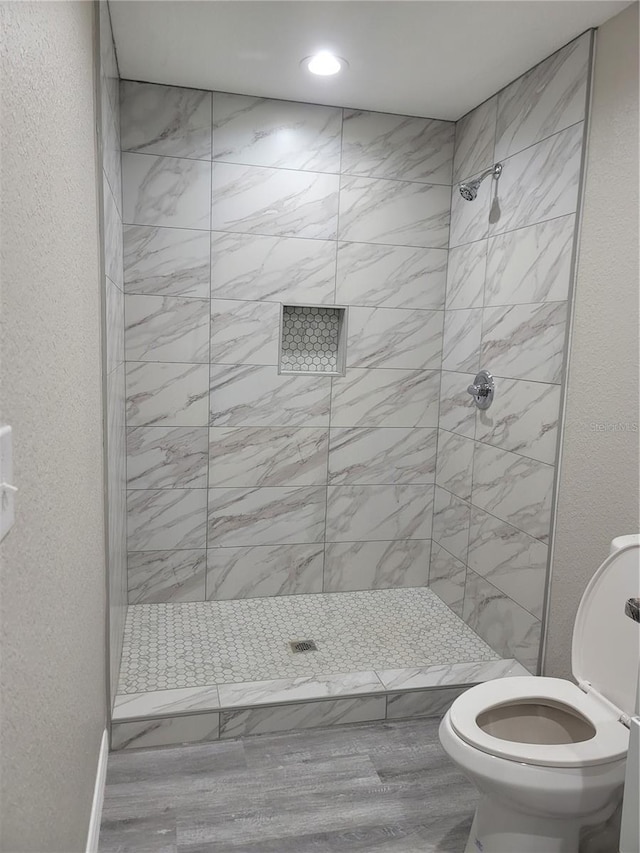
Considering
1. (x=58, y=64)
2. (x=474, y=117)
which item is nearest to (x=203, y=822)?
(x=58, y=64)

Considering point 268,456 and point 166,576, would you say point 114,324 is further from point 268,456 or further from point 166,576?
point 166,576

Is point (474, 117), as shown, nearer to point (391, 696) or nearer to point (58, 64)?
point (58, 64)

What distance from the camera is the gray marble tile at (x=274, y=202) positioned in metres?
3.01

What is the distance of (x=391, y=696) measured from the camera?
99.2 inches

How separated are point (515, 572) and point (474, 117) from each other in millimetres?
2111

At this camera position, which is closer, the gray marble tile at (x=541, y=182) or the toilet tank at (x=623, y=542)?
the toilet tank at (x=623, y=542)

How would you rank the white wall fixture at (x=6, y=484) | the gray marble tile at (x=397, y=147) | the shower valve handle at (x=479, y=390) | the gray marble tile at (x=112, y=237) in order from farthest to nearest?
the gray marble tile at (x=397, y=147) → the shower valve handle at (x=479, y=390) → the gray marble tile at (x=112, y=237) → the white wall fixture at (x=6, y=484)

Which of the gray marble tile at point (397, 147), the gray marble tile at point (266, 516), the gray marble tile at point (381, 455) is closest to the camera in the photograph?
the gray marble tile at point (397, 147)

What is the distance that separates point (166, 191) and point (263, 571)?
6.30 ft

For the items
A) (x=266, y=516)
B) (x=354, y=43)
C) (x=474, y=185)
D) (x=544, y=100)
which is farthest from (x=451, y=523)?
(x=354, y=43)

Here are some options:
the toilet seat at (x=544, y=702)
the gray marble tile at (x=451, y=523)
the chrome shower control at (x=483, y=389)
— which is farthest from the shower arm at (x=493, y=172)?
the toilet seat at (x=544, y=702)

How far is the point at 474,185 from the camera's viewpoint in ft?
9.43

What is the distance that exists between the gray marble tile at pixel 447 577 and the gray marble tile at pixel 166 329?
1600 mm

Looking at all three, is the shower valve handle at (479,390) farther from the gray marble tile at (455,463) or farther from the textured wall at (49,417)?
the textured wall at (49,417)
